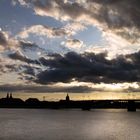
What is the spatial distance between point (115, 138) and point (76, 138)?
9665mm

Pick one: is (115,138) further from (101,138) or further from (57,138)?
(57,138)

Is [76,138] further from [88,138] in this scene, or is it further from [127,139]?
[127,139]

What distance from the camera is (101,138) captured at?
98.8 m

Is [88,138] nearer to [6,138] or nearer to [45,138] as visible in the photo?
[45,138]

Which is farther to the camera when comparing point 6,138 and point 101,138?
point 101,138

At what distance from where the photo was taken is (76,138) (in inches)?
3858

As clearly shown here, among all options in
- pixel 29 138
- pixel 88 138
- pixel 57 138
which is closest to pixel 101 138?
pixel 88 138

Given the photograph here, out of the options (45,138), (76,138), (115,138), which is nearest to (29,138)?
(45,138)

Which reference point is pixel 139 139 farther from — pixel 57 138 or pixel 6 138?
pixel 6 138

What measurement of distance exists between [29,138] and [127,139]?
22.7 metres

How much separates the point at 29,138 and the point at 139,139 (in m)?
25.5

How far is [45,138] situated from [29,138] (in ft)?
12.6

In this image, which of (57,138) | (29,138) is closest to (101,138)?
(57,138)

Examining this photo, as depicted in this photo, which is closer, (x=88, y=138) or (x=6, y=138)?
(x=6, y=138)
